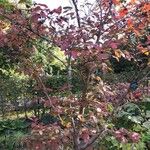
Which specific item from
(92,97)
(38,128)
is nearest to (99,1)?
(92,97)

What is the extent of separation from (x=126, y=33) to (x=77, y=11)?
46cm

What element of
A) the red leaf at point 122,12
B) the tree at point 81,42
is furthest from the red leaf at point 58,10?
the red leaf at point 122,12

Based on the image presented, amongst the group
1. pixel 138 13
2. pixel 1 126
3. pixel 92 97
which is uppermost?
pixel 138 13

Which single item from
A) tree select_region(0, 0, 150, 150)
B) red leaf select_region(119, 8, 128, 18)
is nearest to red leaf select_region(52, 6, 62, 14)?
tree select_region(0, 0, 150, 150)

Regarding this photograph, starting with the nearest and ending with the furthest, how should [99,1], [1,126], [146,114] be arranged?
[99,1]
[146,114]
[1,126]

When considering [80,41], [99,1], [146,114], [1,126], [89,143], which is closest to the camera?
[80,41]

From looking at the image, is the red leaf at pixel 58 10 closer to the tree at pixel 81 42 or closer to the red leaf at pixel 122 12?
the tree at pixel 81 42

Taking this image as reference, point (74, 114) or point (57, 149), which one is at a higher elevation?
point (74, 114)

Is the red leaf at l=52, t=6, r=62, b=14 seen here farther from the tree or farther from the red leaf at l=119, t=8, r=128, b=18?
the red leaf at l=119, t=8, r=128, b=18

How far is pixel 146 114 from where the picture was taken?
6.46m

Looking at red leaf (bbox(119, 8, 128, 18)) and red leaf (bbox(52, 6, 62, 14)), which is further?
red leaf (bbox(119, 8, 128, 18))

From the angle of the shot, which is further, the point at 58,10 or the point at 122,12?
the point at 122,12

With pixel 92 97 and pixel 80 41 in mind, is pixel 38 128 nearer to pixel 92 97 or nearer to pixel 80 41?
pixel 92 97

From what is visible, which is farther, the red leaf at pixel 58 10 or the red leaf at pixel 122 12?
the red leaf at pixel 122 12
